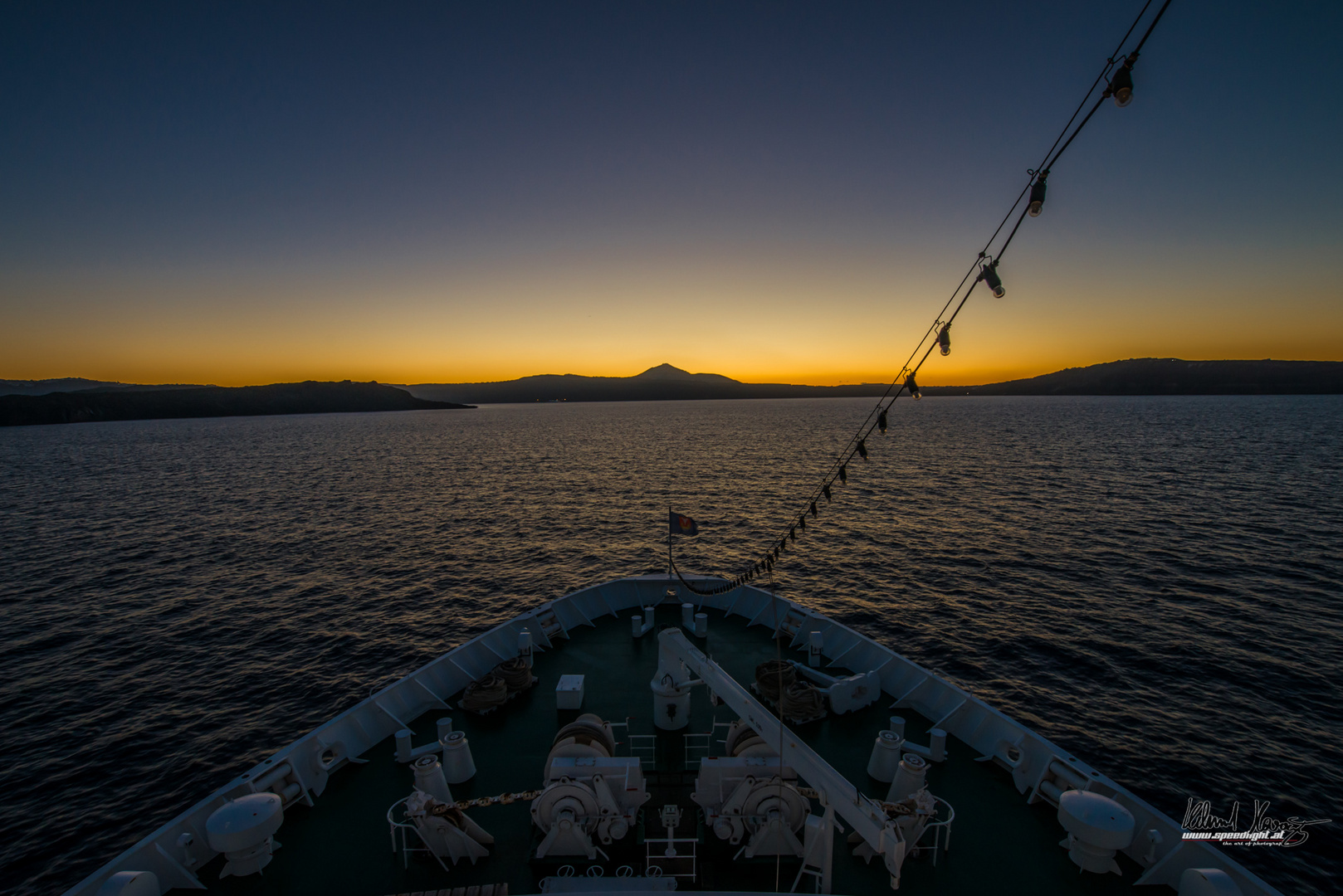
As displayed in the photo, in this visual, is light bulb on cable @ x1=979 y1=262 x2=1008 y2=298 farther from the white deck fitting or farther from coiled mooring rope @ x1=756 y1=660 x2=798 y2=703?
coiled mooring rope @ x1=756 y1=660 x2=798 y2=703

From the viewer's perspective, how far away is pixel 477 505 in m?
68.4

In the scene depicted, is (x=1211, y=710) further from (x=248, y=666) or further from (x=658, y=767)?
(x=248, y=666)

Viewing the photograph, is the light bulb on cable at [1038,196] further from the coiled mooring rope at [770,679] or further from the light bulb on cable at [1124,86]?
the coiled mooring rope at [770,679]

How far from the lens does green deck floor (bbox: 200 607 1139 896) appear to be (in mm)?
10797

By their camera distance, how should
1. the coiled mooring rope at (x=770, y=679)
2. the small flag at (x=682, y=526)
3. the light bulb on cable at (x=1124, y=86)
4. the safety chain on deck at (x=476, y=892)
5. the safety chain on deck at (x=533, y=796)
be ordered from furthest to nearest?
the small flag at (x=682, y=526), the coiled mooring rope at (x=770, y=679), the safety chain on deck at (x=533, y=796), the safety chain on deck at (x=476, y=892), the light bulb on cable at (x=1124, y=86)

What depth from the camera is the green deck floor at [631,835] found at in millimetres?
10797

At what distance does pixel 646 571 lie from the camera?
4350 centimetres

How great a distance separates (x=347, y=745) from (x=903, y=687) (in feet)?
51.7

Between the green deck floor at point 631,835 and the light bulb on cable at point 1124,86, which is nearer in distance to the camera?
the light bulb on cable at point 1124,86

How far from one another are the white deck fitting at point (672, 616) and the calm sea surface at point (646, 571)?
11.4 metres

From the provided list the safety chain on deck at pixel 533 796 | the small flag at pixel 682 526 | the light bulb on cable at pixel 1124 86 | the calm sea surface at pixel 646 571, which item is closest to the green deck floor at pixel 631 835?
the safety chain on deck at pixel 533 796

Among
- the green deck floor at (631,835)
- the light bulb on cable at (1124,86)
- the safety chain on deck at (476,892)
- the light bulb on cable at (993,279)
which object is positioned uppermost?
the light bulb on cable at (1124,86)

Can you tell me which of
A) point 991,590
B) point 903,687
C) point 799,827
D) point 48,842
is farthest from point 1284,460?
point 48,842
